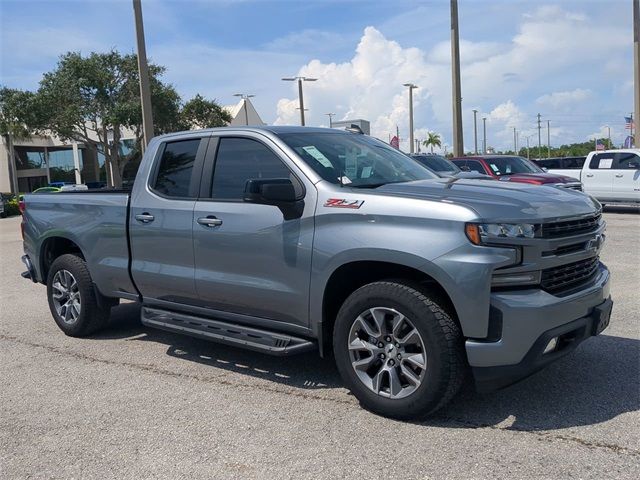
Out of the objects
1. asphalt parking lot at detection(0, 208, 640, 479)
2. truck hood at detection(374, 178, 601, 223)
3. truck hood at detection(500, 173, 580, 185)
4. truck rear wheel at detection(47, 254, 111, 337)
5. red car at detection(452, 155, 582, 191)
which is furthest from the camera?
red car at detection(452, 155, 582, 191)

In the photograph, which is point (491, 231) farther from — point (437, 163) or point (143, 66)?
point (143, 66)

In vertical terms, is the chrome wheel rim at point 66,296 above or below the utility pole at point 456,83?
below

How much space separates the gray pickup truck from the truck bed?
0.08 ft

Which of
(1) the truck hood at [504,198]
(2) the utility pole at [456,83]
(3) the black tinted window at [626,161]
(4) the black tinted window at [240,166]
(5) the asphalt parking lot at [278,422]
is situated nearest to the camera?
(5) the asphalt parking lot at [278,422]

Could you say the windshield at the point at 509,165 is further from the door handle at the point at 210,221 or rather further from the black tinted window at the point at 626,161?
the door handle at the point at 210,221

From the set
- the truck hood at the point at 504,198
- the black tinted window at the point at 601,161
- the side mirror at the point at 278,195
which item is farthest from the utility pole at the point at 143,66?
the black tinted window at the point at 601,161

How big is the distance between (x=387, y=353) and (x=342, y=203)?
1019 millimetres

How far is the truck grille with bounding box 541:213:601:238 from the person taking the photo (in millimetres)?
3705

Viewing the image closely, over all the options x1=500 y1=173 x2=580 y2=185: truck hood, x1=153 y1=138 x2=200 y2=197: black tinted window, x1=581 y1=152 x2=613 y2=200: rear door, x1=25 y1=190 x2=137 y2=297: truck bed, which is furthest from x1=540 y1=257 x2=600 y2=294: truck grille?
x1=581 y1=152 x2=613 y2=200: rear door

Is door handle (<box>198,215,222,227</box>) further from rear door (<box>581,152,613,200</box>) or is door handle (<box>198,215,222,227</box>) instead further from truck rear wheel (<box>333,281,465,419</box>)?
rear door (<box>581,152,613,200</box>)

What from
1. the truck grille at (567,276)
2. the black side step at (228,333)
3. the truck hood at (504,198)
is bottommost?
the black side step at (228,333)

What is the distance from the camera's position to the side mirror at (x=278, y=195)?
415cm

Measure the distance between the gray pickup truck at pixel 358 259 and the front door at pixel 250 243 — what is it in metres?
0.01

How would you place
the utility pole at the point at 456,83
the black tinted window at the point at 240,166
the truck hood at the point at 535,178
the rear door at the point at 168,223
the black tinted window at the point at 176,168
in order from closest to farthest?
the black tinted window at the point at 240,166, the rear door at the point at 168,223, the black tinted window at the point at 176,168, the truck hood at the point at 535,178, the utility pole at the point at 456,83
